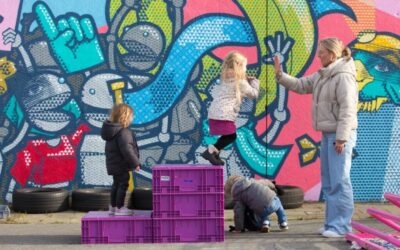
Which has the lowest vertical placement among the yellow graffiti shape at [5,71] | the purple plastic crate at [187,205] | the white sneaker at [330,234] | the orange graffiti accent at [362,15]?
the white sneaker at [330,234]

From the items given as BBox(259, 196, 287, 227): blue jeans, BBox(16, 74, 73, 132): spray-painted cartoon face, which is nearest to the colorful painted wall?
BBox(16, 74, 73, 132): spray-painted cartoon face

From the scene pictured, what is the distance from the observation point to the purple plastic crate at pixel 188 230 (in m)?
7.95

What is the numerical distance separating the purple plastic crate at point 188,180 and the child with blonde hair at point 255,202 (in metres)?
0.63

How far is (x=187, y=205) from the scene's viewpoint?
314 inches

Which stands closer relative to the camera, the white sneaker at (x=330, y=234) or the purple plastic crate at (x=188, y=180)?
the purple plastic crate at (x=188, y=180)

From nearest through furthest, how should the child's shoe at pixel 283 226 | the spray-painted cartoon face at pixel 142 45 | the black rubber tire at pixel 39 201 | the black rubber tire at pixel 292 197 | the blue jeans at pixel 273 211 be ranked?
1. the blue jeans at pixel 273 211
2. the child's shoe at pixel 283 226
3. the black rubber tire at pixel 39 201
4. the black rubber tire at pixel 292 197
5. the spray-painted cartoon face at pixel 142 45

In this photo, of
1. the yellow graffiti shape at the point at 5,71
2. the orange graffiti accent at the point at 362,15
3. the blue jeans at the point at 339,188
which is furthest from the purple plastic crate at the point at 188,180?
the orange graffiti accent at the point at 362,15

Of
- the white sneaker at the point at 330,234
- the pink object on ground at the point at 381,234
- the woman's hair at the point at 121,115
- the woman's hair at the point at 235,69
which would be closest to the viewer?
the pink object on ground at the point at 381,234

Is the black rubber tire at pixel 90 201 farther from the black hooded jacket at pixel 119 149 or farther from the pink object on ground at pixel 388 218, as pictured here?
the pink object on ground at pixel 388 218

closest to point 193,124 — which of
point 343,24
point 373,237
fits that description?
point 343,24

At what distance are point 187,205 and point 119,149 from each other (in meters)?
0.98

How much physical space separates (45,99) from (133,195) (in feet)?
6.21

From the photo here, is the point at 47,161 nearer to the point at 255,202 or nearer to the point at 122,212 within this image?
the point at 122,212

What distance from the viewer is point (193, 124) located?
35.5ft
